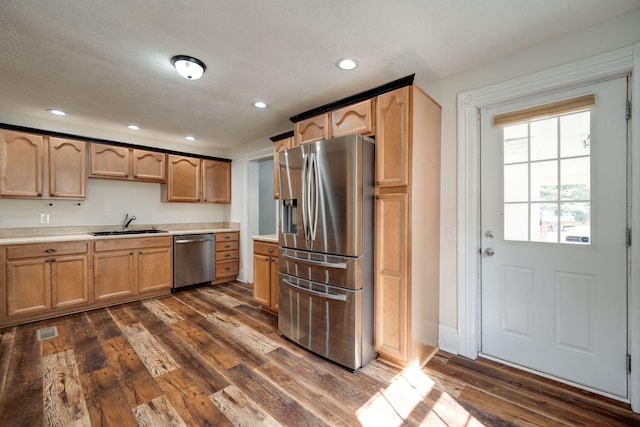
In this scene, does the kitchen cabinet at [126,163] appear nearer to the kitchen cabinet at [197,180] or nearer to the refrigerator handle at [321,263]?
the kitchen cabinet at [197,180]

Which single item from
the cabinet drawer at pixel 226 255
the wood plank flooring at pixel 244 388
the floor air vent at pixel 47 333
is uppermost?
the cabinet drawer at pixel 226 255

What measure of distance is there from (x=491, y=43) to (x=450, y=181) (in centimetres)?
106

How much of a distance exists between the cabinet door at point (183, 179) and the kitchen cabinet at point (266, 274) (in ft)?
6.29

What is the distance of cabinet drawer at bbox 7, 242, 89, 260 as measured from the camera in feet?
9.89

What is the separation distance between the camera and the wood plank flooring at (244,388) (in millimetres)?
1688

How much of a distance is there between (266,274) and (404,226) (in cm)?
191

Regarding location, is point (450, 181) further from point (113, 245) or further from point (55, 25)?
point (113, 245)

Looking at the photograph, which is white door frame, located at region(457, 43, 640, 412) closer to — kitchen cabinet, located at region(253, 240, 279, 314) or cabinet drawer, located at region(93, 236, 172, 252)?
kitchen cabinet, located at region(253, 240, 279, 314)

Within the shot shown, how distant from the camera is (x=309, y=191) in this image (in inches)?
96.0

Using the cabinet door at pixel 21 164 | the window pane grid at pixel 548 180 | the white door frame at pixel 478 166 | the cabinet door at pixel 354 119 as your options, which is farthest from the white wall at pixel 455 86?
the cabinet door at pixel 21 164

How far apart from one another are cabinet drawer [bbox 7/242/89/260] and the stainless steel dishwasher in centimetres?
111

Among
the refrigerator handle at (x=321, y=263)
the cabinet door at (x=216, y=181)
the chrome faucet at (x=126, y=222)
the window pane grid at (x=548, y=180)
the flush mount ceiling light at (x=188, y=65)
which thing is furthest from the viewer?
the cabinet door at (x=216, y=181)

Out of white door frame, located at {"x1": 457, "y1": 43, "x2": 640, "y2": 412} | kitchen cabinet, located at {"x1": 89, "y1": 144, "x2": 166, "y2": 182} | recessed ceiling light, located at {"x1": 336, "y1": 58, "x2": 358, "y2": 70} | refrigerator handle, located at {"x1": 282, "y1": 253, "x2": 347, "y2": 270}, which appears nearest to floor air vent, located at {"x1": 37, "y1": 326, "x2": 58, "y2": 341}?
kitchen cabinet, located at {"x1": 89, "y1": 144, "x2": 166, "y2": 182}

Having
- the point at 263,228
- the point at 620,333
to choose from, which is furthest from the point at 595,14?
the point at 263,228
